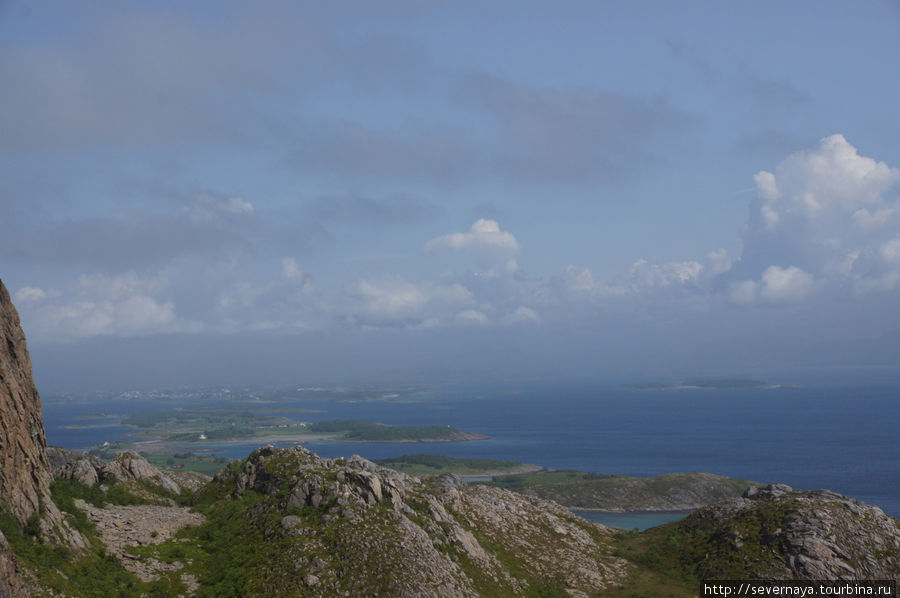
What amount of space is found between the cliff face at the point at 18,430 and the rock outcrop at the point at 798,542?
127 feet

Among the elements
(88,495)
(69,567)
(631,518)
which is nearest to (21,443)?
(69,567)

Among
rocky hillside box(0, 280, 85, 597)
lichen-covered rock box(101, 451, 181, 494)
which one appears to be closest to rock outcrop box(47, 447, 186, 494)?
lichen-covered rock box(101, 451, 181, 494)

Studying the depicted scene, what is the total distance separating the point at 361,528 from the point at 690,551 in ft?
78.9

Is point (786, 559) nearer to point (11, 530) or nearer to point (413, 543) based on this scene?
point (413, 543)

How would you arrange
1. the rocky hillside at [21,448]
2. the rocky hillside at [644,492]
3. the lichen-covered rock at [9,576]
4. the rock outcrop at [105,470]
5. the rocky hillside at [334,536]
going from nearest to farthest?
1. the lichen-covered rock at [9,576]
2. the rocky hillside at [21,448]
3. the rocky hillside at [334,536]
4. the rock outcrop at [105,470]
5. the rocky hillside at [644,492]

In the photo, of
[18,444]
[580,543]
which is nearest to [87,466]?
[18,444]

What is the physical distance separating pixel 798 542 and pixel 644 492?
342 ft

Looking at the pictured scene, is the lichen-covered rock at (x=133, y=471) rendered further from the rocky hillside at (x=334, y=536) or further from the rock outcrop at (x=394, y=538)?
the rock outcrop at (x=394, y=538)

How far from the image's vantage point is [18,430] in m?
31.3

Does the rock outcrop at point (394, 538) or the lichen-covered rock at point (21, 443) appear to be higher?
the lichen-covered rock at point (21, 443)

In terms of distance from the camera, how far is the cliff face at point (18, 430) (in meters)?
29.3

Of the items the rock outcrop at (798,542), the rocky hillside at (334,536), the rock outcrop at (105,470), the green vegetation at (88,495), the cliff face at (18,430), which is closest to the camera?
the cliff face at (18,430)

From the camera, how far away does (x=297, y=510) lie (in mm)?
37156

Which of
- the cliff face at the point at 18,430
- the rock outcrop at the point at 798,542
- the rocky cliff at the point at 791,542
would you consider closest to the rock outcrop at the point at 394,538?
the rocky cliff at the point at 791,542
